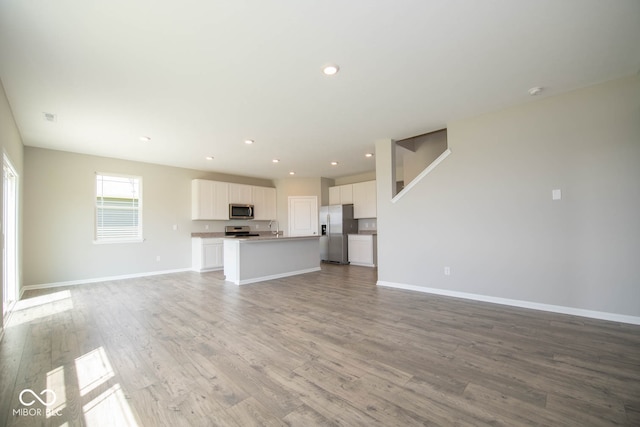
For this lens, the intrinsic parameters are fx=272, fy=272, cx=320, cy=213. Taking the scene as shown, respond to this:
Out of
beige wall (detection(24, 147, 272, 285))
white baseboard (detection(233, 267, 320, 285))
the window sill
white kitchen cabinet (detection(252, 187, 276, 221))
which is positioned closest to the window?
the window sill

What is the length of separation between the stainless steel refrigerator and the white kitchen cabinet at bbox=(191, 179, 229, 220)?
283 cm

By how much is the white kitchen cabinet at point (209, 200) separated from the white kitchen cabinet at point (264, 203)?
98 cm

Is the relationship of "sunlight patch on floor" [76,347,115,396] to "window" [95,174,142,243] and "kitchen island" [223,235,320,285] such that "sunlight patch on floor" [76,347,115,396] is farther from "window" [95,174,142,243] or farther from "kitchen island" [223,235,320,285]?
"window" [95,174,142,243]

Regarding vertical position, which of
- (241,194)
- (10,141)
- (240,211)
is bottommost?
(240,211)

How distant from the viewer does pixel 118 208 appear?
5.93 meters

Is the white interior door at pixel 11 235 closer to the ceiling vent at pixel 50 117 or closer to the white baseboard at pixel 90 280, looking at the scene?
the white baseboard at pixel 90 280

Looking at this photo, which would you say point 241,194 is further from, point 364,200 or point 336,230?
point 364,200

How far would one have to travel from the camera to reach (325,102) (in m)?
3.43

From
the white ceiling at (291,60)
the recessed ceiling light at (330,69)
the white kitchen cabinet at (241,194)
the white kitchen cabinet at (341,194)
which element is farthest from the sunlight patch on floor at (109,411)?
the white kitchen cabinet at (341,194)

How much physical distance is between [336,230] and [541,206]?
16.7ft

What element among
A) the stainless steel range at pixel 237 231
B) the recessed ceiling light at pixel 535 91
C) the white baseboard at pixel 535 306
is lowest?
the white baseboard at pixel 535 306

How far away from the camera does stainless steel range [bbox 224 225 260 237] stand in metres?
7.68

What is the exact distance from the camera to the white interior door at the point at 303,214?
852cm

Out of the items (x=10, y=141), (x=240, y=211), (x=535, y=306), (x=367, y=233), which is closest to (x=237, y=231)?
(x=240, y=211)
